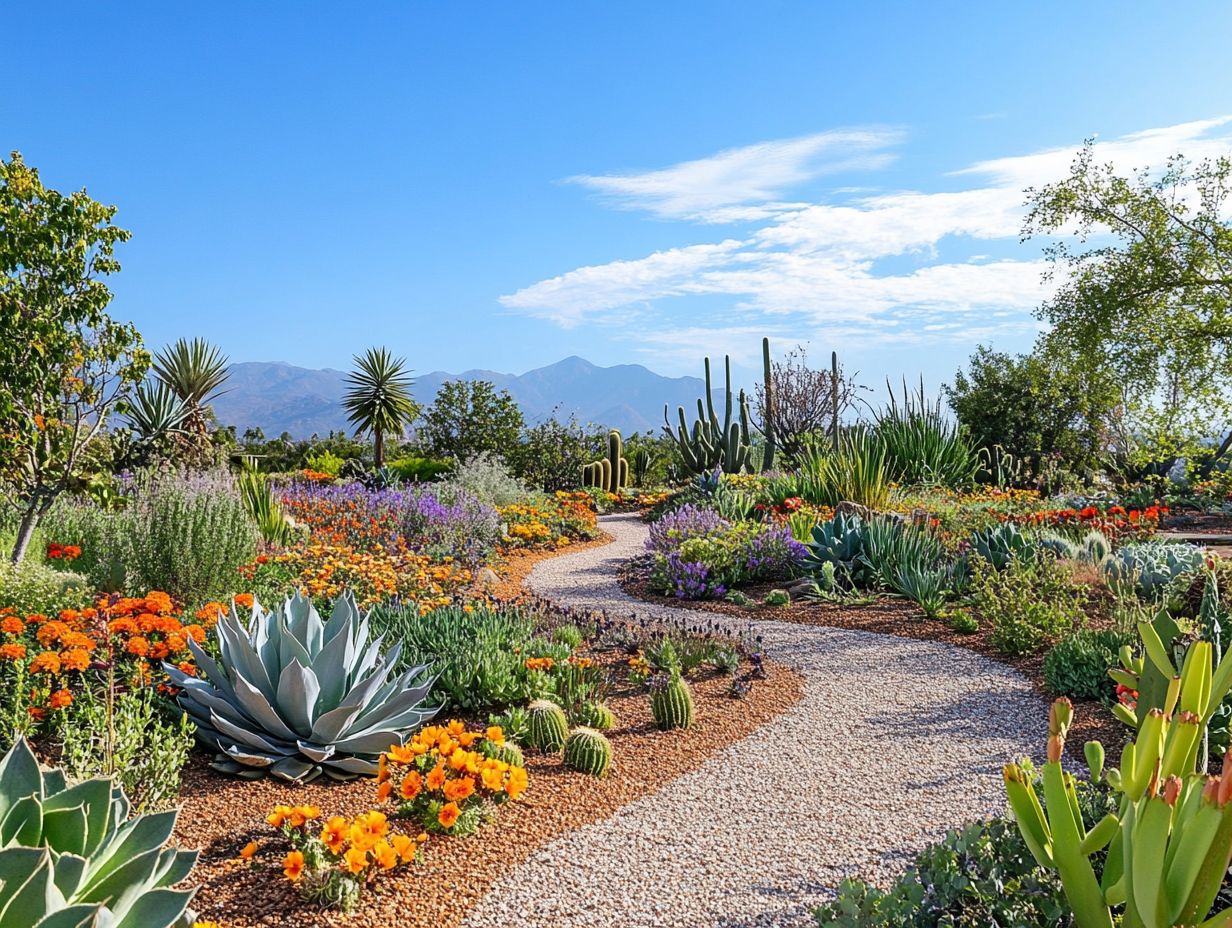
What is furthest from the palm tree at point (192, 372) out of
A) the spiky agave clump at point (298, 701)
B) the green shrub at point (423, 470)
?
the spiky agave clump at point (298, 701)

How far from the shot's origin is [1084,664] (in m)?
5.92

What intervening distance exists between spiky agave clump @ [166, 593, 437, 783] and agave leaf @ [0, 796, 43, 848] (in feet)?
8.09

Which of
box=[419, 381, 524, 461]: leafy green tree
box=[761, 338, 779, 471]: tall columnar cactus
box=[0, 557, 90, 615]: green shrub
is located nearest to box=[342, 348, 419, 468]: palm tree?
box=[419, 381, 524, 461]: leafy green tree

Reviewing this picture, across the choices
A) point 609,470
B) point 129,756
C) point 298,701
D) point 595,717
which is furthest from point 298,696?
point 609,470

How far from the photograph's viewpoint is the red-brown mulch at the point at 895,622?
5457 millimetres

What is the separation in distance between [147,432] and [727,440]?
1152cm

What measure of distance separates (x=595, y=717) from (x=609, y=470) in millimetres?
18246

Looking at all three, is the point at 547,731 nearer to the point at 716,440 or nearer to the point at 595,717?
the point at 595,717

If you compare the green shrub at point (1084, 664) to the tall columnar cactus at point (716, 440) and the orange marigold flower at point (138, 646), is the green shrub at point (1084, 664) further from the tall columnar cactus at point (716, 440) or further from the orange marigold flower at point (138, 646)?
the tall columnar cactus at point (716, 440)

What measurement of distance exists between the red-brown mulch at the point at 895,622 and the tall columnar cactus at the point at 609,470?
479 inches

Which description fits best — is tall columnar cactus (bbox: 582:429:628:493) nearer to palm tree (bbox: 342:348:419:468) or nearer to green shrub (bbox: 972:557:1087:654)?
palm tree (bbox: 342:348:419:468)

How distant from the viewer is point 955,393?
91.9ft

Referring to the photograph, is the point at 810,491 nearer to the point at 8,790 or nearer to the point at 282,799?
the point at 282,799

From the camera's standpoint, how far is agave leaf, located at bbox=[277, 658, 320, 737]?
4242mm
